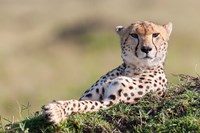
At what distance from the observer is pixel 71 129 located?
6199mm

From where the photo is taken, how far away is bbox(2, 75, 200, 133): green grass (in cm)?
612

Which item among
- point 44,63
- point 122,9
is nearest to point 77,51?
point 44,63

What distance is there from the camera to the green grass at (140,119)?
241 inches

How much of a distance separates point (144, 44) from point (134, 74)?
297 millimetres

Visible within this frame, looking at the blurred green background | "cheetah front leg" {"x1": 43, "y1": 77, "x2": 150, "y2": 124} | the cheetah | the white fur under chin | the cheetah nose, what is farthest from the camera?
the blurred green background

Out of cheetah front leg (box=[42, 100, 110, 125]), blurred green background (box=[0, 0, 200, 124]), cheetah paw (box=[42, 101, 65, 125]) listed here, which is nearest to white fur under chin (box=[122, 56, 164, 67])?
cheetah front leg (box=[42, 100, 110, 125])

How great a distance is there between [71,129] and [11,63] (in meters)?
13.2

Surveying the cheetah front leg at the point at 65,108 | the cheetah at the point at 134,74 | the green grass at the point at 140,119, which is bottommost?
the green grass at the point at 140,119

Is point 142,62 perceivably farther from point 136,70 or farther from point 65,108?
point 65,108

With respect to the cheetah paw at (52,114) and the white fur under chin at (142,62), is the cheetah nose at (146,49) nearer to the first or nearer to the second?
the white fur under chin at (142,62)

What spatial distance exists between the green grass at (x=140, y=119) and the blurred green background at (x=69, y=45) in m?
6.09

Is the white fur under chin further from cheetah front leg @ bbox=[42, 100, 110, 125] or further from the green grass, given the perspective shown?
cheetah front leg @ bbox=[42, 100, 110, 125]

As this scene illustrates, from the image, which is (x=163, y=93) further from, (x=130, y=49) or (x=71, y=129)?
(x=71, y=129)

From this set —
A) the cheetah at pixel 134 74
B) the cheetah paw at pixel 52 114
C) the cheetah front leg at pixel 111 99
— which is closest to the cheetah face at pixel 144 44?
the cheetah at pixel 134 74
